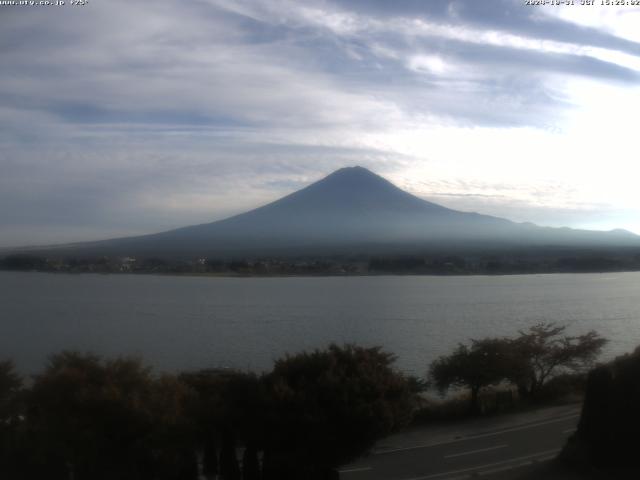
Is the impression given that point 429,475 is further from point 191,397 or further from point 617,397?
point 191,397

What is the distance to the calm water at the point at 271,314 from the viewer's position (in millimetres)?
18016

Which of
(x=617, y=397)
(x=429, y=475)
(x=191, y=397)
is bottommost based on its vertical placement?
(x=429, y=475)

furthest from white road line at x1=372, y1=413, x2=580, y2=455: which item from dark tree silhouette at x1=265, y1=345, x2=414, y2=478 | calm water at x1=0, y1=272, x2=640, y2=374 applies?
calm water at x1=0, y1=272, x2=640, y2=374

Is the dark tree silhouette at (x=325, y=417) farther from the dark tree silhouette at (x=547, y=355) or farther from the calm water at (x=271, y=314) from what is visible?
the dark tree silhouette at (x=547, y=355)

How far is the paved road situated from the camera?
8883mm

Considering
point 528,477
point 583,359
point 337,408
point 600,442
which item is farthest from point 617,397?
point 583,359

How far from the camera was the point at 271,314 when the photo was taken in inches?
1024

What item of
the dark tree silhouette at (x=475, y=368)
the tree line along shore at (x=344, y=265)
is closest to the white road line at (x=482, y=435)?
the dark tree silhouette at (x=475, y=368)

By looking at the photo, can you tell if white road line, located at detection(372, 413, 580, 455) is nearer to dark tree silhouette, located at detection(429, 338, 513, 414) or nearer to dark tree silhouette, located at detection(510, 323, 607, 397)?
dark tree silhouette, located at detection(429, 338, 513, 414)

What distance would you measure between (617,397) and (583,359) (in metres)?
7.88

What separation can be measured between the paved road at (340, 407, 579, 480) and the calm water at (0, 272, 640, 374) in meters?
3.75

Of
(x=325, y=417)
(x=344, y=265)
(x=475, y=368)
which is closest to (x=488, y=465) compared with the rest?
(x=325, y=417)

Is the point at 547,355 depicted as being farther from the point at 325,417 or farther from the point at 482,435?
the point at 325,417

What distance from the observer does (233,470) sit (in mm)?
7734
